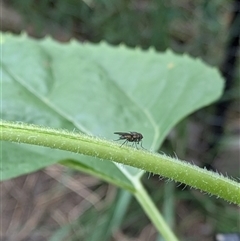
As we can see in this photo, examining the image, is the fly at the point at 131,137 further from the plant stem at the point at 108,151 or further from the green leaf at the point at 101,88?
the plant stem at the point at 108,151

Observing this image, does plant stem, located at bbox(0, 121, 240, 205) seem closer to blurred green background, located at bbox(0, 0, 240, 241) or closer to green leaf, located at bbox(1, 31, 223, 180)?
green leaf, located at bbox(1, 31, 223, 180)

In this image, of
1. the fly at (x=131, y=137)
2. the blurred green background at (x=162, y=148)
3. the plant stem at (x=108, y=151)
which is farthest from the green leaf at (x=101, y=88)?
the blurred green background at (x=162, y=148)

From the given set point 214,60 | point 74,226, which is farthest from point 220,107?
point 74,226

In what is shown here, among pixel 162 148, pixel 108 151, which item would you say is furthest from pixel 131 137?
pixel 162 148

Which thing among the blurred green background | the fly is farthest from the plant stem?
the blurred green background

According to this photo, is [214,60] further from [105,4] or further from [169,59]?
[169,59]
